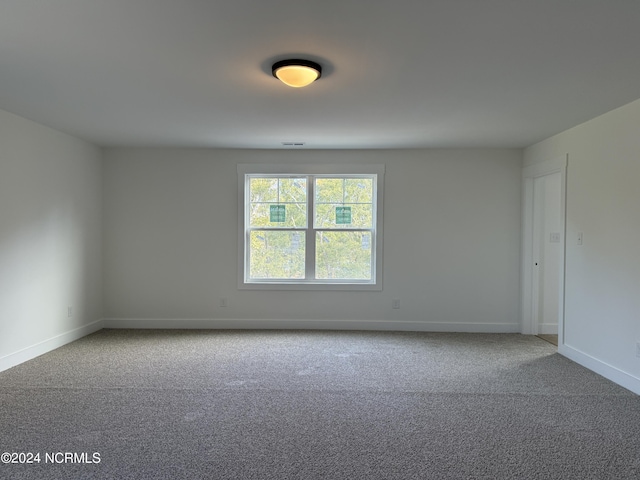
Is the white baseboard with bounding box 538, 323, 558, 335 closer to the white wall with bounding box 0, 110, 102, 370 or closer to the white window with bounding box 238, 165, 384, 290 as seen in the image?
the white window with bounding box 238, 165, 384, 290

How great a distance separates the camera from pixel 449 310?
5316 mm

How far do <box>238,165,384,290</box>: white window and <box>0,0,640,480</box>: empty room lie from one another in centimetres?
3

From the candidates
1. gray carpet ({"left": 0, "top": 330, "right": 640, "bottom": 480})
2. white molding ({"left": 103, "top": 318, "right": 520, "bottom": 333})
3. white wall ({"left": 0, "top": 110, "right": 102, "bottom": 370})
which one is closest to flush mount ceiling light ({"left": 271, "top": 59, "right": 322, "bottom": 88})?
gray carpet ({"left": 0, "top": 330, "right": 640, "bottom": 480})

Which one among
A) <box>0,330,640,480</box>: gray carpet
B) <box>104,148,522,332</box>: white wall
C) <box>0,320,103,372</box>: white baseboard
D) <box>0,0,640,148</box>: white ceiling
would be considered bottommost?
<box>0,330,640,480</box>: gray carpet

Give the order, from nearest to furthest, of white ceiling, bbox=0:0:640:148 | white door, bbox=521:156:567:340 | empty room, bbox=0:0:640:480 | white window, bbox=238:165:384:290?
white ceiling, bbox=0:0:640:148 < empty room, bbox=0:0:640:480 < white door, bbox=521:156:567:340 < white window, bbox=238:165:384:290

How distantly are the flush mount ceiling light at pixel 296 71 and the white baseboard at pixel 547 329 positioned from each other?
4.39 metres

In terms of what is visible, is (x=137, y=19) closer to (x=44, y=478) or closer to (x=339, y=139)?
(x=44, y=478)

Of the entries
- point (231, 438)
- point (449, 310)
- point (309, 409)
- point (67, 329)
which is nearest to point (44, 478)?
point (231, 438)

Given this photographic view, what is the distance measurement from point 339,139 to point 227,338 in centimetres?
269

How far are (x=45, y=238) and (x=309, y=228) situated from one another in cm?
299

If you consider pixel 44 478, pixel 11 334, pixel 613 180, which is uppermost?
pixel 613 180

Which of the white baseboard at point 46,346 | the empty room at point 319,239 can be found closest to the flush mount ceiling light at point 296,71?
the empty room at point 319,239

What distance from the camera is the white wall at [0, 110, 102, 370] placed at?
3809mm

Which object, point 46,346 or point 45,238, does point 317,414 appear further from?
point 45,238
